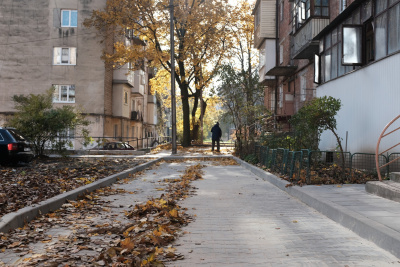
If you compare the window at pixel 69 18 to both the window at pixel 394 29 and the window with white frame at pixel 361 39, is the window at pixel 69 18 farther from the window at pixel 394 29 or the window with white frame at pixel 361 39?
the window at pixel 394 29

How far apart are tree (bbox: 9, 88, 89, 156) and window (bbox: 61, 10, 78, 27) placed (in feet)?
54.7

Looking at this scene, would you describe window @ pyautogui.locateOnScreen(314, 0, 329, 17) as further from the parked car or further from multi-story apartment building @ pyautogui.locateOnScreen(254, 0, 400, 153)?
the parked car

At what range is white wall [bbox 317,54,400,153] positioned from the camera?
436 inches

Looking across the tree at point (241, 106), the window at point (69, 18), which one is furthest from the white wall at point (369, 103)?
the window at point (69, 18)

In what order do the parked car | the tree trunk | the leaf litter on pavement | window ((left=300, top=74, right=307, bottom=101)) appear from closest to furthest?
1. the leaf litter on pavement
2. window ((left=300, top=74, right=307, bottom=101))
3. the parked car
4. the tree trunk

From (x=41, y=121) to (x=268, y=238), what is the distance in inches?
660

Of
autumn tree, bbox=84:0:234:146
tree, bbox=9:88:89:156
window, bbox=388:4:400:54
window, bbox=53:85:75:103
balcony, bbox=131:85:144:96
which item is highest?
autumn tree, bbox=84:0:234:146

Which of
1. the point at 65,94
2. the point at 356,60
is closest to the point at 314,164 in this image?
the point at 356,60

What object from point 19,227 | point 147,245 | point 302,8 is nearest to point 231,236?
point 147,245

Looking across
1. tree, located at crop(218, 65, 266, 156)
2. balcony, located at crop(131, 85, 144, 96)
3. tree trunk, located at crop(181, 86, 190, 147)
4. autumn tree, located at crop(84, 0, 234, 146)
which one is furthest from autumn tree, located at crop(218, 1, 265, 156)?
balcony, located at crop(131, 85, 144, 96)

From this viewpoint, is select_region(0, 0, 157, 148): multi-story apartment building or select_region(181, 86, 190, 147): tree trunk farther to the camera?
select_region(181, 86, 190, 147): tree trunk

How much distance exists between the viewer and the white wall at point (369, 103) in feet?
36.3

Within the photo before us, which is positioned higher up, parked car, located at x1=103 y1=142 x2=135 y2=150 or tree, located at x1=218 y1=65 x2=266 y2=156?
tree, located at x1=218 y1=65 x2=266 y2=156

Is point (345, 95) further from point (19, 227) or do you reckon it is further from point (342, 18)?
point (19, 227)
